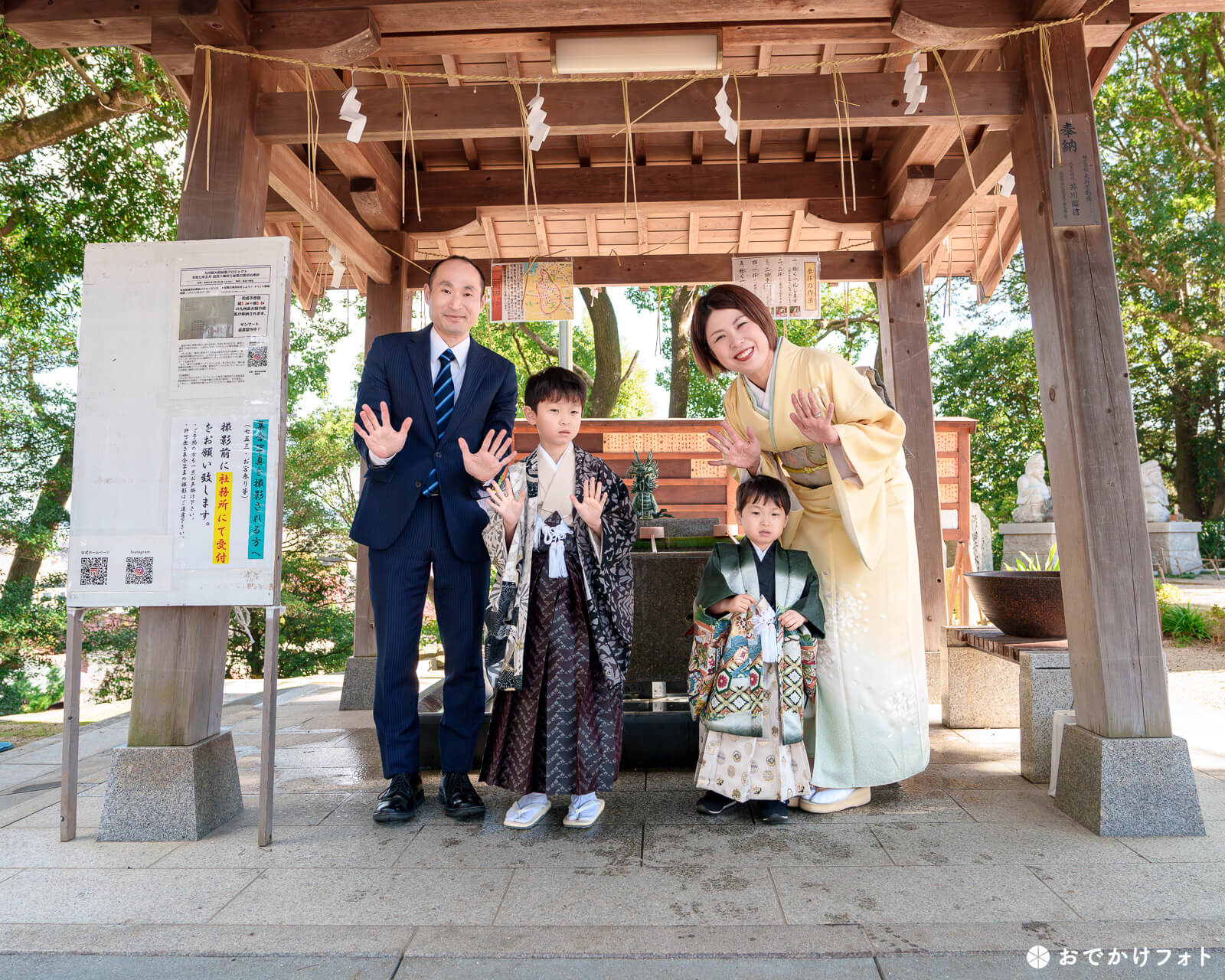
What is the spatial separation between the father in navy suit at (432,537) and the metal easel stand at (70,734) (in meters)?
1.10

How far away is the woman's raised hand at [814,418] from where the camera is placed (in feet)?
10.3

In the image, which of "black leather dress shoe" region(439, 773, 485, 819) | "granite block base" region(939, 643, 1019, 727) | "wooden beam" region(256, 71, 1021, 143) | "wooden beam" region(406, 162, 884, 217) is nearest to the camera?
"black leather dress shoe" region(439, 773, 485, 819)

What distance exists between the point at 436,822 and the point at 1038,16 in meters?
4.16

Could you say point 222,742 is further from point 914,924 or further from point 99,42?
point 99,42

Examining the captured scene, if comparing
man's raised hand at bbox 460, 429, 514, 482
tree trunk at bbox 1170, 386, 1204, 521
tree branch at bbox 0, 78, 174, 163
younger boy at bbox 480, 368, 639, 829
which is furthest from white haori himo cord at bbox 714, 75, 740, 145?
tree trunk at bbox 1170, 386, 1204, 521

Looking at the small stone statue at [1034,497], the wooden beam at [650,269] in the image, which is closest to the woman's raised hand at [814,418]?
the wooden beam at [650,269]

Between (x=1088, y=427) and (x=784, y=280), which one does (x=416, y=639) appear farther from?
(x=784, y=280)

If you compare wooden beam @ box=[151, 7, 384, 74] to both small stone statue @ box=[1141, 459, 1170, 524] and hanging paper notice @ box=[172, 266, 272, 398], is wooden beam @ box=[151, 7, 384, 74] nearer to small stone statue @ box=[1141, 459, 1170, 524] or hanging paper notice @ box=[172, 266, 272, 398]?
hanging paper notice @ box=[172, 266, 272, 398]

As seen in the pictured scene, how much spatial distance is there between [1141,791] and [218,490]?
11.9 feet

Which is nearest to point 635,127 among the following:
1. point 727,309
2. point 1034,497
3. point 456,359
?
point 727,309

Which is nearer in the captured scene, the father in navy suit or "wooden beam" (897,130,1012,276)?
the father in navy suit

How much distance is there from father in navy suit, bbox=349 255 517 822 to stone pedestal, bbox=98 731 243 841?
0.67m

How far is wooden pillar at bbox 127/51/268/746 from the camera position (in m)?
3.21

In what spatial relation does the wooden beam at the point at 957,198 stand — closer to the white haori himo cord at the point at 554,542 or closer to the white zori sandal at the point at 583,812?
the white haori himo cord at the point at 554,542
